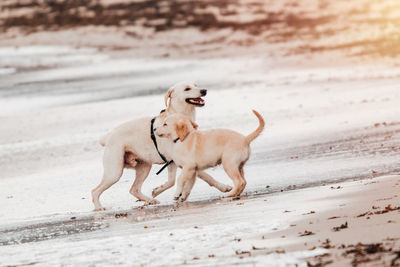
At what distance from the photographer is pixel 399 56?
2483 cm

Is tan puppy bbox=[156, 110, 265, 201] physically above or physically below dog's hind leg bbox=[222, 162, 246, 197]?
above

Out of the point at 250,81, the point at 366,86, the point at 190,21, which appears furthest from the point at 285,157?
the point at 190,21

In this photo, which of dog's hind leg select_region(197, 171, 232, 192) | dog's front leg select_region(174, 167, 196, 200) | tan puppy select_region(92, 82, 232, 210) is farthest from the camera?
tan puppy select_region(92, 82, 232, 210)

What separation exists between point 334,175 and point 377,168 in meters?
0.45

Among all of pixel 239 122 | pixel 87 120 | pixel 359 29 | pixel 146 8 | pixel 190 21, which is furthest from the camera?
pixel 146 8

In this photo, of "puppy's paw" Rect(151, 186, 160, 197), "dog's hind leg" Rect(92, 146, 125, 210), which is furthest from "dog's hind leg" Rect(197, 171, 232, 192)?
"dog's hind leg" Rect(92, 146, 125, 210)

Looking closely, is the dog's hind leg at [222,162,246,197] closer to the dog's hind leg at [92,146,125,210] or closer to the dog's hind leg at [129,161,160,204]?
the dog's hind leg at [129,161,160,204]

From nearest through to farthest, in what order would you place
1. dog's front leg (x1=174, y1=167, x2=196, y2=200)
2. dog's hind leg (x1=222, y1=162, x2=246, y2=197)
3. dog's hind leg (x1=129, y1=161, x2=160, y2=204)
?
dog's hind leg (x1=222, y1=162, x2=246, y2=197) < dog's front leg (x1=174, y1=167, x2=196, y2=200) < dog's hind leg (x1=129, y1=161, x2=160, y2=204)

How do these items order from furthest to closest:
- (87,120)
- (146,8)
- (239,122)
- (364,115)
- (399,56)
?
(146,8)
(399,56)
(87,120)
(239,122)
(364,115)

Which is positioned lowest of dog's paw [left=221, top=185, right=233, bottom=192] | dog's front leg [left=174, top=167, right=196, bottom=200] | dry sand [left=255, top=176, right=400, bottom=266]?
dog's paw [left=221, top=185, right=233, bottom=192]

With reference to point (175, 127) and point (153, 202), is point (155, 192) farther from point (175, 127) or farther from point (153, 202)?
point (175, 127)

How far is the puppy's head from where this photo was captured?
435 inches

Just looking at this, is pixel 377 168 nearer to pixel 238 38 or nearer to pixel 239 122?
pixel 239 122

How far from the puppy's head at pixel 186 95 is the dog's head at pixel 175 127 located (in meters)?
0.48
